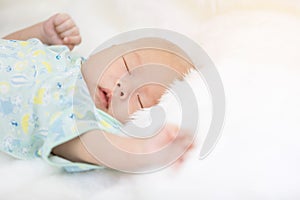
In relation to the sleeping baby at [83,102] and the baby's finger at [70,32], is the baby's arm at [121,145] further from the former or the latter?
the baby's finger at [70,32]

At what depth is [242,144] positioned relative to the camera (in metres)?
0.68

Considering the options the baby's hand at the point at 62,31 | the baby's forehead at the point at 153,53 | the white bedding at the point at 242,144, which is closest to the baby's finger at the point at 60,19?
the baby's hand at the point at 62,31

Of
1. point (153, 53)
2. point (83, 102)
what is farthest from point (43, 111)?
point (153, 53)

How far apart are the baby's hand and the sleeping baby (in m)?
0.07

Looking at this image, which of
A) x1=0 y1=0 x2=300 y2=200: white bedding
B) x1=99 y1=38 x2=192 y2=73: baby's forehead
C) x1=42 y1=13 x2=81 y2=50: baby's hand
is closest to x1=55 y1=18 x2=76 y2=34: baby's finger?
x1=42 y1=13 x2=81 y2=50: baby's hand

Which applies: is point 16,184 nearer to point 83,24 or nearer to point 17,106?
point 17,106

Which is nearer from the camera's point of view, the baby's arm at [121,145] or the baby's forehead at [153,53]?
the baby's arm at [121,145]

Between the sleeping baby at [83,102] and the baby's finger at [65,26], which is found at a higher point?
the baby's finger at [65,26]

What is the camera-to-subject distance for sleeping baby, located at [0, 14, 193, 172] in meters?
0.74

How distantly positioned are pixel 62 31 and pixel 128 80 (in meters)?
0.23

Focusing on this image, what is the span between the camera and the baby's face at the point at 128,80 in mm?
830

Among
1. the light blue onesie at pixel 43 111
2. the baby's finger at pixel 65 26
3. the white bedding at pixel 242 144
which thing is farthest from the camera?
the baby's finger at pixel 65 26

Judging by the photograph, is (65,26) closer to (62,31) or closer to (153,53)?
(62,31)

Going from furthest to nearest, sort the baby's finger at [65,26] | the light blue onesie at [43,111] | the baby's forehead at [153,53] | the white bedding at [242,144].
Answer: the baby's finger at [65,26], the baby's forehead at [153,53], the light blue onesie at [43,111], the white bedding at [242,144]
